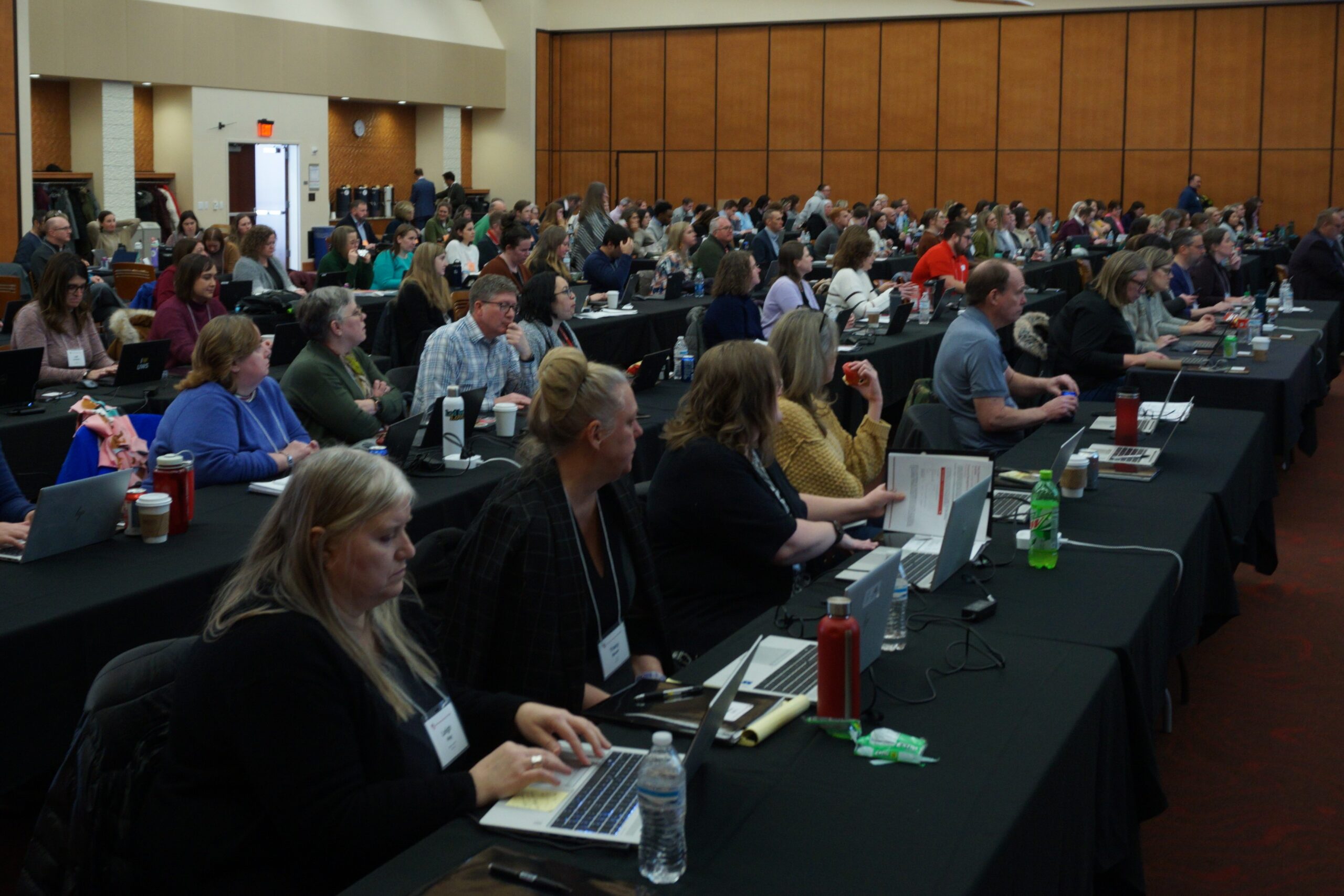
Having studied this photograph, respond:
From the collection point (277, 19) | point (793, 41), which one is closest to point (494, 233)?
point (277, 19)

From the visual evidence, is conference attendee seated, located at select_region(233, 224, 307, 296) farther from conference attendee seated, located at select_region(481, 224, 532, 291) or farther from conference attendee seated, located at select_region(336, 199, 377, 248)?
conference attendee seated, located at select_region(336, 199, 377, 248)

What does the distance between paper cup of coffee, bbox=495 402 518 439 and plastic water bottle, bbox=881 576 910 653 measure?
2387mm

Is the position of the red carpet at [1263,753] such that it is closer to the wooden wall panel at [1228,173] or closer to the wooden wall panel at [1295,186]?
the wooden wall panel at [1295,186]

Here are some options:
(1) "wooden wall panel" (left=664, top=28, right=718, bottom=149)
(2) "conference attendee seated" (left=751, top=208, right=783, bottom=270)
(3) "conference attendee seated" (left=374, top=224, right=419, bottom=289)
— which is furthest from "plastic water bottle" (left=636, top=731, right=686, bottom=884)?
(1) "wooden wall panel" (left=664, top=28, right=718, bottom=149)

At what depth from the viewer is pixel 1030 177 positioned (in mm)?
20141

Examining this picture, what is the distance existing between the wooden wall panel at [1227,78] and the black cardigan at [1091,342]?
1410 centimetres

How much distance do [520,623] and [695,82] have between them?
67.0ft

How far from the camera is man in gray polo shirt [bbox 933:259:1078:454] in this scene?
16.9 feet

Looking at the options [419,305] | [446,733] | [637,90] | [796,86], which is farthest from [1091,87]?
[446,733]

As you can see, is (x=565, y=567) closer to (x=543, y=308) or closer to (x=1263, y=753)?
(x=1263, y=753)

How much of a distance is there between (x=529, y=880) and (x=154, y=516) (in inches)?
82.6

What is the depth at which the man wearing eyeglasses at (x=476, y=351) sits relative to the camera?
5.39 metres

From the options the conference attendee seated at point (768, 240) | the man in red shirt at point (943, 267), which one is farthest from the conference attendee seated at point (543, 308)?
the conference attendee seated at point (768, 240)

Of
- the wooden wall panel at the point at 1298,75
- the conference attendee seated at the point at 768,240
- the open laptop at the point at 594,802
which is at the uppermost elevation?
the wooden wall panel at the point at 1298,75
